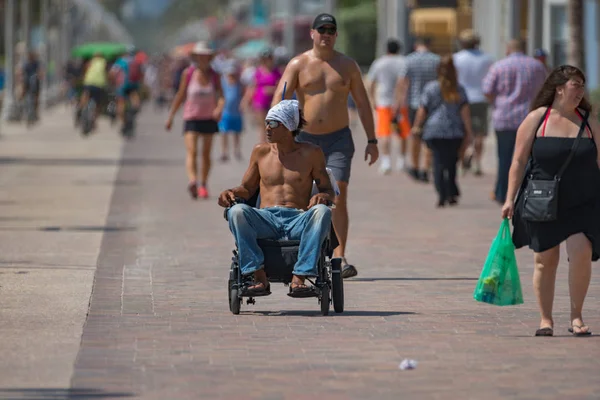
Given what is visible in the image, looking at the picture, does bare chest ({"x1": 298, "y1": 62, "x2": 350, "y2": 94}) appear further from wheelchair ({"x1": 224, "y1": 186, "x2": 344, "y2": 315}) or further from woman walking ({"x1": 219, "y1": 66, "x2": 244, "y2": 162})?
woman walking ({"x1": 219, "y1": 66, "x2": 244, "y2": 162})

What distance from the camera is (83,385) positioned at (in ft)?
23.6

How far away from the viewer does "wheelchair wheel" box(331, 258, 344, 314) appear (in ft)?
31.1

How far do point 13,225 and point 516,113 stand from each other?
4.93 m

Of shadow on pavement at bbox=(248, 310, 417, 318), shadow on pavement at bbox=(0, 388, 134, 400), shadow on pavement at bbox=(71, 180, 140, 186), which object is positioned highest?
shadow on pavement at bbox=(0, 388, 134, 400)

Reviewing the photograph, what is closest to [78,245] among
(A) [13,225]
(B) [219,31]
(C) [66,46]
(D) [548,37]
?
(A) [13,225]

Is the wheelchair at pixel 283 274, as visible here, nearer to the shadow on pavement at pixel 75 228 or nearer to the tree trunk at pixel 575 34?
the shadow on pavement at pixel 75 228

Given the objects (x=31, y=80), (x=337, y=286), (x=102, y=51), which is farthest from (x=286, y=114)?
Result: (x=102, y=51)

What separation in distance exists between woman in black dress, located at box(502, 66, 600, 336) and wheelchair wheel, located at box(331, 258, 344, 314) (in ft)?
3.87

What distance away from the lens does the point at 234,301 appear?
9.43 metres

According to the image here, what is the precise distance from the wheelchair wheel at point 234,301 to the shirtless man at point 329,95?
6.87 ft

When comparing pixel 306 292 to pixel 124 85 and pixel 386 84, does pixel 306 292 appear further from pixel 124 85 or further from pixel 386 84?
pixel 124 85

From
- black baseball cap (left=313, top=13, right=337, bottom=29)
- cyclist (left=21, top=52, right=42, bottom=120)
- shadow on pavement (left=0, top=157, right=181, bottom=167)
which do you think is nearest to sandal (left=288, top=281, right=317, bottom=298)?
black baseball cap (left=313, top=13, right=337, bottom=29)

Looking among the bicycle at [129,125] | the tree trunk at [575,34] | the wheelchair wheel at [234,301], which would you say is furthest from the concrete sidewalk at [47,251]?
the tree trunk at [575,34]

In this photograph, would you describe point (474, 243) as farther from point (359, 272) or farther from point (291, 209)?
point (291, 209)
